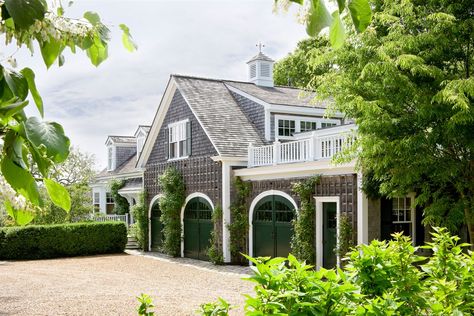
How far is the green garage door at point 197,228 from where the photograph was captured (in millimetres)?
20875

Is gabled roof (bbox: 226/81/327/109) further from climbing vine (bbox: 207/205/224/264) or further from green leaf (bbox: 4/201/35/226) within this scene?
green leaf (bbox: 4/201/35/226)

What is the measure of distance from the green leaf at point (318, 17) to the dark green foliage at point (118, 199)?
31.4 metres

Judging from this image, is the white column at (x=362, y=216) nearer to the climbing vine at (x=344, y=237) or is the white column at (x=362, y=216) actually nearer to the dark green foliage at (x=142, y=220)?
the climbing vine at (x=344, y=237)

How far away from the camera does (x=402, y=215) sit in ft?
51.2

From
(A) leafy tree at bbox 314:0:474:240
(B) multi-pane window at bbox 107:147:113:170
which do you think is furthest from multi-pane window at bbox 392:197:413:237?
(B) multi-pane window at bbox 107:147:113:170

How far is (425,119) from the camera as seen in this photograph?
11094mm

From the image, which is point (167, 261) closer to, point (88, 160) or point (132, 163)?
point (132, 163)

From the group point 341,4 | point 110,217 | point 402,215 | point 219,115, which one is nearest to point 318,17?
point 341,4

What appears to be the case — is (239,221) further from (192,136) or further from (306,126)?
(306,126)

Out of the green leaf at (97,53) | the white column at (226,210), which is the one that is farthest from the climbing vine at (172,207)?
the green leaf at (97,53)

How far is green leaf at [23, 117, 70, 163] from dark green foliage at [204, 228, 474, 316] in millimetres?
1544

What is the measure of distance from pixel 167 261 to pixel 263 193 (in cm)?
519

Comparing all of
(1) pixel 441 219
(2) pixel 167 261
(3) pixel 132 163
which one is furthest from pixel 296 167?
(3) pixel 132 163

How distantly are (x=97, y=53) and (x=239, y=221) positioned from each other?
1808 cm
